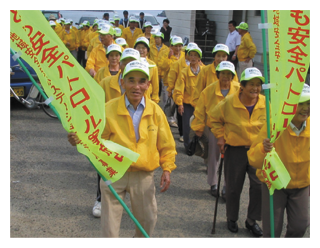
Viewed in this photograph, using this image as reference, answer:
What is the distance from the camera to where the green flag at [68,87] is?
3191 mm

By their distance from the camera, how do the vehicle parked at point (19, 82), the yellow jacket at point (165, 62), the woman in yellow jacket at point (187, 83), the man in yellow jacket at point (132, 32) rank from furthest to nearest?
the man in yellow jacket at point (132, 32)
the vehicle parked at point (19, 82)
the yellow jacket at point (165, 62)
the woman in yellow jacket at point (187, 83)

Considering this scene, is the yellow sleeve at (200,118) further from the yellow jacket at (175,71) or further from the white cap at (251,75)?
the yellow jacket at (175,71)

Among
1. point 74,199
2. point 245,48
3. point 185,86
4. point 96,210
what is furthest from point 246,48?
point 96,210

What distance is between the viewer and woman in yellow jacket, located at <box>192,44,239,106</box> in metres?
6.82

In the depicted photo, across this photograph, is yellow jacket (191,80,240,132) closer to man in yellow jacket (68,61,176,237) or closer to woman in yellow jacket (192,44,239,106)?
woman in yellow jacket (192,44,239,106)

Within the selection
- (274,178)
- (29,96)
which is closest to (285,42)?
(274,178)

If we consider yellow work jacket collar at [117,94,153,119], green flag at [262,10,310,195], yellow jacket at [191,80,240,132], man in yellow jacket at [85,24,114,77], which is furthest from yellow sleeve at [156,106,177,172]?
man in yellow jacket at [85,24,114,77]

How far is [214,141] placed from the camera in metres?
6.39

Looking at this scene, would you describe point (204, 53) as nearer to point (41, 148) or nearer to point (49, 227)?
point (41, 148)

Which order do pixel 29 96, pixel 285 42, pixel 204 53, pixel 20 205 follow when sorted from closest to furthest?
pixel 285 42
pixel 20 205
pixel 29 96
pixel 204 53

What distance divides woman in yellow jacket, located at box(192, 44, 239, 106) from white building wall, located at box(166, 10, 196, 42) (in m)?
12.4

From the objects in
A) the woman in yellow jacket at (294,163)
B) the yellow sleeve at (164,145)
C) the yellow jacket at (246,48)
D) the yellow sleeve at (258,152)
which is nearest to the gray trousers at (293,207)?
the woman in yellow jacket at (294,163)

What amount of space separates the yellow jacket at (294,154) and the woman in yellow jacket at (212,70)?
9.89ft

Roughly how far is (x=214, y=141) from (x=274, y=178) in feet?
8.98
